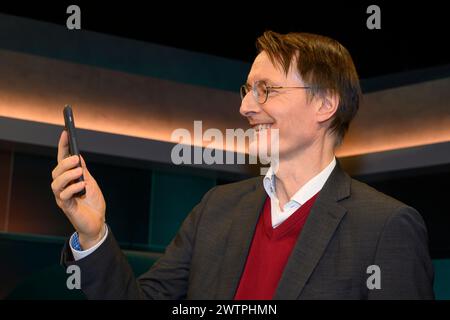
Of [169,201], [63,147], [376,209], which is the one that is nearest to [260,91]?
[376,209]

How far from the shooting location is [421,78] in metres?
5.38

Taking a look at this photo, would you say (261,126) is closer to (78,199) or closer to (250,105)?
(250,105)

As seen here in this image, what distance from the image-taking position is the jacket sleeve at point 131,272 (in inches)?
53.5

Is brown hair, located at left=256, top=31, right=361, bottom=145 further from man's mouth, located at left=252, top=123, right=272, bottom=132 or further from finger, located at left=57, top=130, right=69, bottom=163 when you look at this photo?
finger, located at left=57, top=130, right=69, bottom=163

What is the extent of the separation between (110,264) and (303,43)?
67cm

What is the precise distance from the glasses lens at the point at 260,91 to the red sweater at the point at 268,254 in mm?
249

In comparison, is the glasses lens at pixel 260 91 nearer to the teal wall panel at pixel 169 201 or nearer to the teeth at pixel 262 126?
the teeth at pixel 262 126

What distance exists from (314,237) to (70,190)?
1.60 ft

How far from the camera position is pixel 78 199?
1.34m

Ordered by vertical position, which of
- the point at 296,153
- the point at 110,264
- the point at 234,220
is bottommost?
the point at 110,264

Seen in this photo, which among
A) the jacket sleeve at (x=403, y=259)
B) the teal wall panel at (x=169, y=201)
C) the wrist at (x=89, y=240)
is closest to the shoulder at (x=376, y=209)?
the jacket sleeve at (x=403, y=259)
